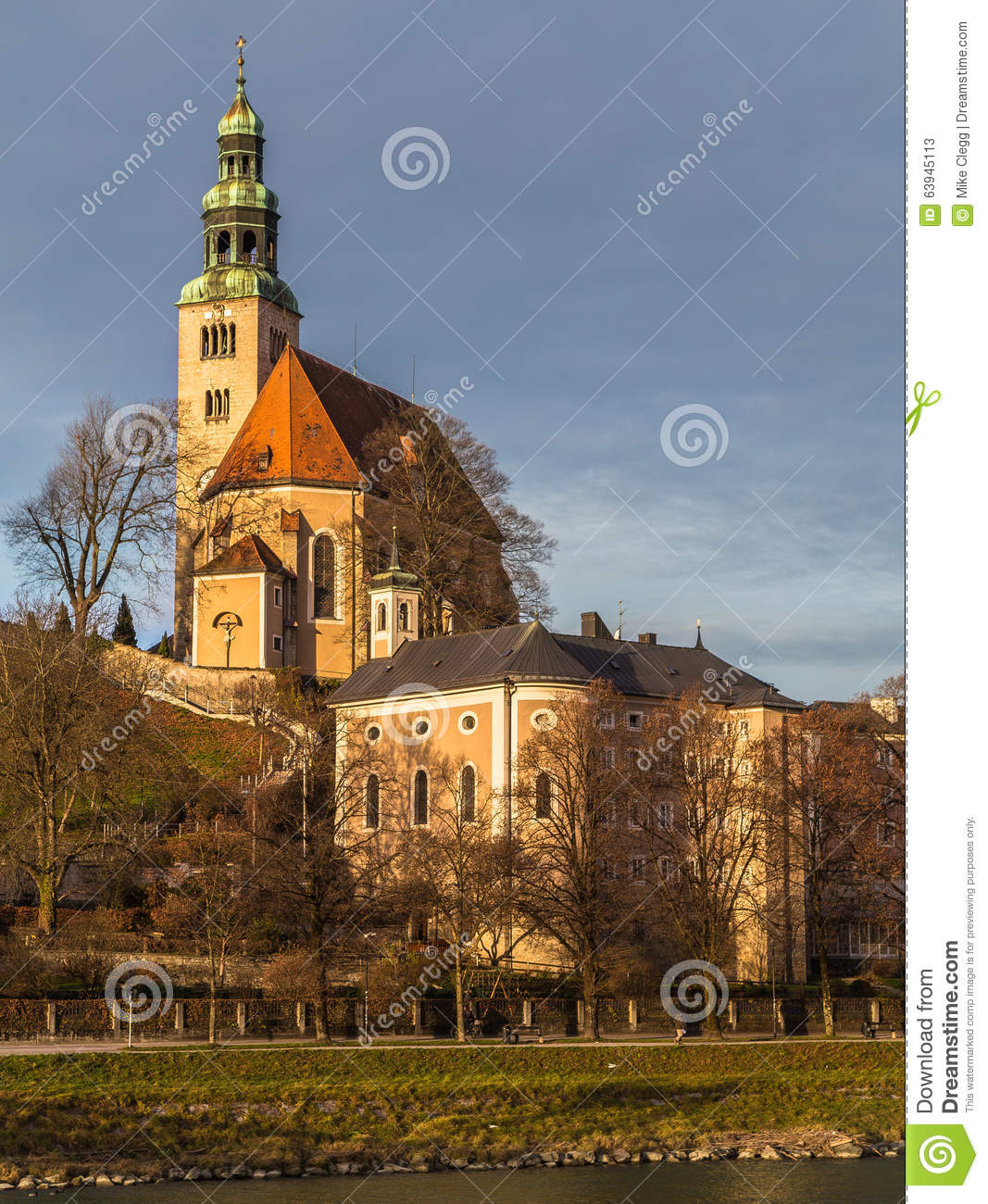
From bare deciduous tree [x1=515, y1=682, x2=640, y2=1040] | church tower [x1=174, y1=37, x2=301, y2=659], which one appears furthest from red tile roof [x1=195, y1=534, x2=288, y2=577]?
bare deciduous tree [x1=515, y1=682, x2=640, y2=1040]

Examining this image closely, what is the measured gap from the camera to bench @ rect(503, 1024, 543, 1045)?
3491 centimetres

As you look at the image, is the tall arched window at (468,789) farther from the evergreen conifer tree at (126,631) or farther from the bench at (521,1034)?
the evergreen conifer tree at (126,631)

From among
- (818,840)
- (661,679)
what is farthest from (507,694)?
(818,840)

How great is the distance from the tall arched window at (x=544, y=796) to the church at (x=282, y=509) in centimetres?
1692

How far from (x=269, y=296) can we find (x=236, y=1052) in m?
59.1

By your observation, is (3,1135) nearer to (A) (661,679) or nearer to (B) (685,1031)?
(B) (685,1031)

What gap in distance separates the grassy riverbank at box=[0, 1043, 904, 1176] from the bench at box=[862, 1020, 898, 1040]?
4.09 metres

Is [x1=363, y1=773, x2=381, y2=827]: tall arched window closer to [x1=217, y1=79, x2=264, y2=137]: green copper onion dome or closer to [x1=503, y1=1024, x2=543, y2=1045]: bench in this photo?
[x1=503, y1=1024, x2=543, y2=1045]: bench

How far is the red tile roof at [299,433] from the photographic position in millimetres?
71875

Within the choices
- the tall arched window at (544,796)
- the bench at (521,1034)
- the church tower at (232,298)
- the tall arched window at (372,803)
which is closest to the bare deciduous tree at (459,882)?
the bench at (521,1034)

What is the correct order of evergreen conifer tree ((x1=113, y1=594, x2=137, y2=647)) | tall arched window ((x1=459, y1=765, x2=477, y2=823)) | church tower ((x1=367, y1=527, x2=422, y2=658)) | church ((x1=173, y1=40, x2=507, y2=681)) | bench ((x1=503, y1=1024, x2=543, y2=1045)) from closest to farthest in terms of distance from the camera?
bench ((x1=503, y1=1024, x2=543, y2=1045)) → tall arched window ((x1=459, y1=765, x2=477, y2=823)) → church tower ((x1=367, y1=527, x2=422, y2=658)) → church ((x1=173, y1=40, x2=507, y2=681)) → evergreen conifer tree ((x1=113, y1=594, x2=137, y2=647))

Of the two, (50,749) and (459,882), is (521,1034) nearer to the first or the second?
(459,882)

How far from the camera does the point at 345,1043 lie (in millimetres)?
33250

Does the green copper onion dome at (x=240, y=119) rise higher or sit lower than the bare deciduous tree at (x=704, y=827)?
higher
